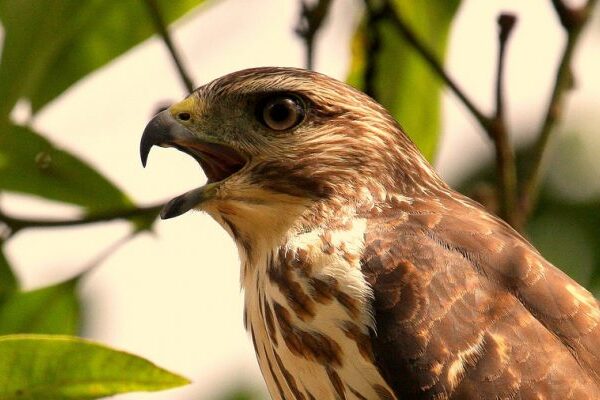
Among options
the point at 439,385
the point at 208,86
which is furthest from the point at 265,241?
the point at 439,385

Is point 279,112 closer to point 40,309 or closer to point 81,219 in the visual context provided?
point 81,219

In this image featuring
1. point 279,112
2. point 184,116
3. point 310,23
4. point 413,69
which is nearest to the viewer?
point 184,116

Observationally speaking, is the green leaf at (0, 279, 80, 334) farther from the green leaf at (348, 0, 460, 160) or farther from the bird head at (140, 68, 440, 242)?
the green leaf at (348, 0, 460, 160)

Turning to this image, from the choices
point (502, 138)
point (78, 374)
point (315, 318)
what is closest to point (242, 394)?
point (502, 138)

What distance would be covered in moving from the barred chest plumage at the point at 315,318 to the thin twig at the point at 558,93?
0.66 metres

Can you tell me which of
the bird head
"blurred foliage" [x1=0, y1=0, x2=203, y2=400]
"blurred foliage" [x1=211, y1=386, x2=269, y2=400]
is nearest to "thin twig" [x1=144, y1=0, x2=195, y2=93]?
"blurred foliage" [x1=0, y1=0, x2=203, y2=400]

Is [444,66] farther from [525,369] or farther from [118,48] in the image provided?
[525,369]

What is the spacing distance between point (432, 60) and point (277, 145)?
2.23ft

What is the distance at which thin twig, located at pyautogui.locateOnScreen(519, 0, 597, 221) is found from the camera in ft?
17.4

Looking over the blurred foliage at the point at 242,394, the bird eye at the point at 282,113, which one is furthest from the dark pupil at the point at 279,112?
the blurred foliage at the point at 242,394

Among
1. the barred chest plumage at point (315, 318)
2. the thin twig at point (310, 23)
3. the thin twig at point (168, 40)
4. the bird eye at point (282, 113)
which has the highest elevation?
the thin twig at point (168, 40)

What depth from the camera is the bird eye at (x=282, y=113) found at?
518cm

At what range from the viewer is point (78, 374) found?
4570 mm

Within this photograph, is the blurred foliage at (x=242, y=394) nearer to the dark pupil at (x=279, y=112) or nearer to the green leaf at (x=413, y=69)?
the green leaf at (x=413, y=69)
